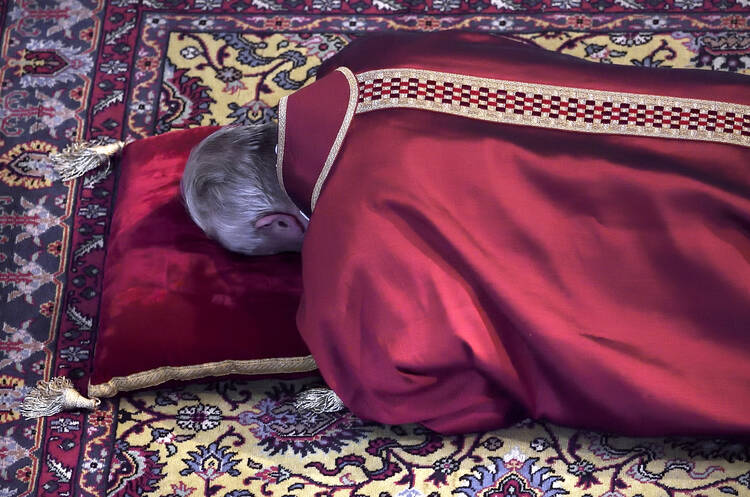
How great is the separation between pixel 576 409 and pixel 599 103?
52cm

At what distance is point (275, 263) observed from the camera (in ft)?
6.04

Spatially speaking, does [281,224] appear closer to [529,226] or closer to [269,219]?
[269,219]

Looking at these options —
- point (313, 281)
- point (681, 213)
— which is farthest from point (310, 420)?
point (681, 213)

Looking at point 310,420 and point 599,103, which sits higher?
point 599,103

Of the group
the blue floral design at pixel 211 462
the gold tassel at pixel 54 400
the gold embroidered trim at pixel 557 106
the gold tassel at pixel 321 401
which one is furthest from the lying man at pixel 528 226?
the gold tassel at pixel 54 400

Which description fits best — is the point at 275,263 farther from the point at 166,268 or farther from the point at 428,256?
the point at 428,256

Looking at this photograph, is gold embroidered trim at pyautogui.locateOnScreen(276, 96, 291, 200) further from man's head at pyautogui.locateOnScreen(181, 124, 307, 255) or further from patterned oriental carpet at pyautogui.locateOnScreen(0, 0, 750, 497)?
patterned oriental carpet at pyautogui.locateOnScreen(0, 0, 750, 497)

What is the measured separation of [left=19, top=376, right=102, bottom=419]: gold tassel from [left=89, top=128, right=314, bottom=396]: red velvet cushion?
0.14 feet

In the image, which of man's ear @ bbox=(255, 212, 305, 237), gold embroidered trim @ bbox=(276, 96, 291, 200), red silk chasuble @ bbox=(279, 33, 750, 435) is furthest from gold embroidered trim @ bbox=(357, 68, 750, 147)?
man's ear @ bbox=(255, 212, 305, 237)

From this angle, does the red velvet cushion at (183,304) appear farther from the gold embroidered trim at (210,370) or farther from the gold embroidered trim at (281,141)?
the gold embroidered trim at (281,141)

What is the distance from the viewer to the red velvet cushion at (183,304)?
5.79ft

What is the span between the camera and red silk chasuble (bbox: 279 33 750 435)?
1488mm

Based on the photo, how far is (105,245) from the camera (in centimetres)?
203

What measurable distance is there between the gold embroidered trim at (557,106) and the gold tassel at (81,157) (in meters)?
0.78
